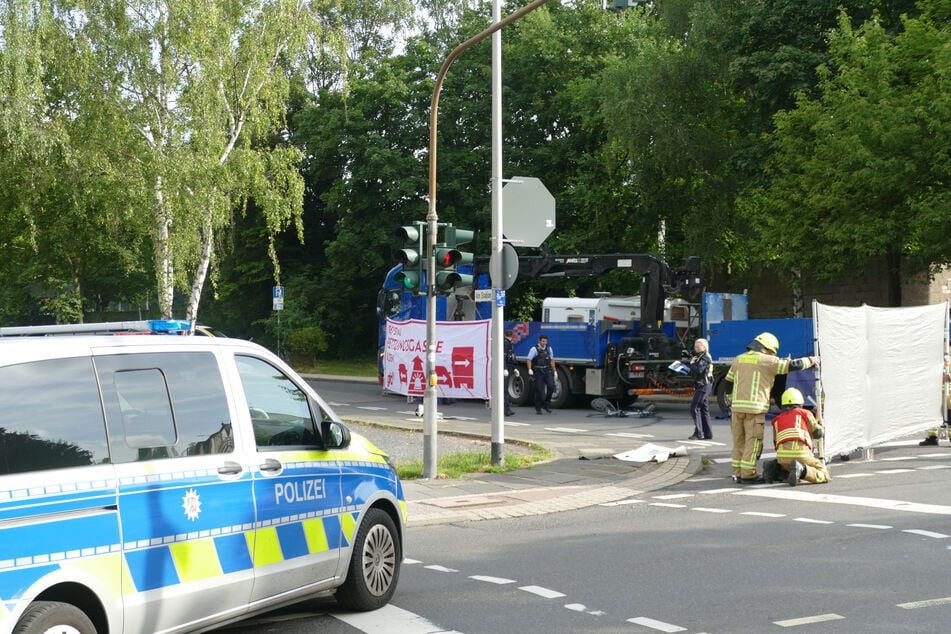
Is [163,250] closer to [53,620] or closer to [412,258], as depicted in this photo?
[412,258]

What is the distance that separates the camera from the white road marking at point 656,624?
603 centimetres

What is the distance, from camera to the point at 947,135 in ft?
78.4

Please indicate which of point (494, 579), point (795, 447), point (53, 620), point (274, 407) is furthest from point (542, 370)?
point (53, 620)

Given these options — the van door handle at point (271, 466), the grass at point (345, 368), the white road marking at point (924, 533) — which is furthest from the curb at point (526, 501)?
the grass at point (345, 368)

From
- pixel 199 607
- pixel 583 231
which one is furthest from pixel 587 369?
pixel 199 607

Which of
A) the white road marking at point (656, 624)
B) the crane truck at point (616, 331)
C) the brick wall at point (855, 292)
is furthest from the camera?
the brick wall at point (855, 292)

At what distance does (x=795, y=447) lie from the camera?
485 inches

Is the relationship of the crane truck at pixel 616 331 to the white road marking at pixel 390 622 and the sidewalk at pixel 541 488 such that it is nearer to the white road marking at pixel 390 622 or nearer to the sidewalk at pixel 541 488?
the sidewalk at pixel 541 488

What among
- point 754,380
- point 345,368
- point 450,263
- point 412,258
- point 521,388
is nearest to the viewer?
point 754,380

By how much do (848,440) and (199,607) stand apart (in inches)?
429

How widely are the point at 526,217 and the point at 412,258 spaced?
496cm

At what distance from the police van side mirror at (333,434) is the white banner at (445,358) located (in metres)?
14.2

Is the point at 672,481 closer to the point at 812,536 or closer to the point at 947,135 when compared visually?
the point at 812,536

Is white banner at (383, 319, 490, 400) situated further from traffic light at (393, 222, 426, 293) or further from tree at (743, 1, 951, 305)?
tree at (743, 1, 951, 305)
